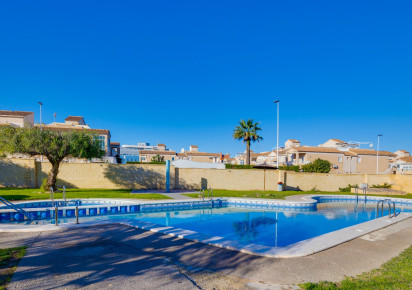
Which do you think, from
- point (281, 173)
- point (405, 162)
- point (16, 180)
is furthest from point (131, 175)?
point (405, 162)

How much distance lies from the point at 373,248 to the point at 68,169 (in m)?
21.1

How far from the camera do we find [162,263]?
552 cm

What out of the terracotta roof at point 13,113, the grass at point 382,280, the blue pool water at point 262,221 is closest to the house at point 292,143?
the blue pool water at point 262,221

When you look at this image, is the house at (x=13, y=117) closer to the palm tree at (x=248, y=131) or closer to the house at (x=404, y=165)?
the palm tree at (x=248, y=131)

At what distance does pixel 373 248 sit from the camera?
7.03 meters

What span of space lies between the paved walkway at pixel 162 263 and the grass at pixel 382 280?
0.74 feet

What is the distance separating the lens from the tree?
606 inches

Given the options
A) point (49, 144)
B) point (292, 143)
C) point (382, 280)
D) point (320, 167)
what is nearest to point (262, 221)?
point (382, 280)

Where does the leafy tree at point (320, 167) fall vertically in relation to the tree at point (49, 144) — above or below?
below

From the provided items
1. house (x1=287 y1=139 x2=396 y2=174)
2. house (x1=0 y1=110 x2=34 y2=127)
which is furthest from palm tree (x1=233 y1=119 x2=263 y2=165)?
house (x1=0 y1=110 x2=34 y2=127)

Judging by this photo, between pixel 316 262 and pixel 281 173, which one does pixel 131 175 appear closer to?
pixel 281 173

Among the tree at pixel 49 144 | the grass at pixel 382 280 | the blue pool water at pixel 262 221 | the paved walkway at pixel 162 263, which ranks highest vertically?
the tree at pixel 49 144

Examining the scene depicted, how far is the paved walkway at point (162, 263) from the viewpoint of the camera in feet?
15.1

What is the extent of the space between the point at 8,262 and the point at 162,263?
10.8 ft
